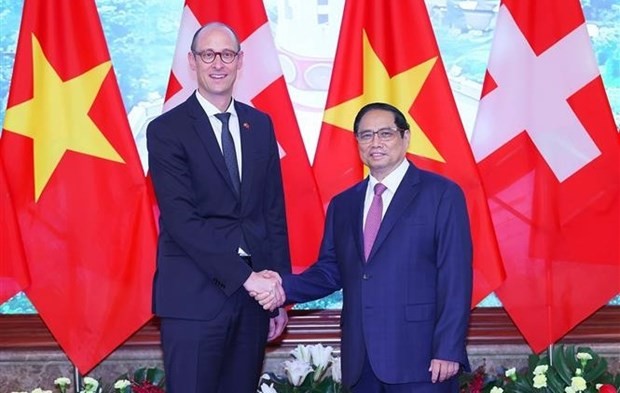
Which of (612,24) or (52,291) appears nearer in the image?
(52,291)

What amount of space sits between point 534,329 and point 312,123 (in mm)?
1458

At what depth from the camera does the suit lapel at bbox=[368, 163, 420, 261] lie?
3123 mm

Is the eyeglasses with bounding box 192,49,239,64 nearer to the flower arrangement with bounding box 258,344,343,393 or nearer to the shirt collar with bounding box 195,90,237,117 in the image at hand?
the shirt collar with bounding box 195,90,237,117

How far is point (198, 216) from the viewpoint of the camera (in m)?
3.19

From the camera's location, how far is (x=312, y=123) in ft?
15.3

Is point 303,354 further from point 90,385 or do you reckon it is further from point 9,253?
point 9,253

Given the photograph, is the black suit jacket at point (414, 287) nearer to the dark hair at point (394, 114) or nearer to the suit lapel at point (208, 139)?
the dark hair at point (394, 114)

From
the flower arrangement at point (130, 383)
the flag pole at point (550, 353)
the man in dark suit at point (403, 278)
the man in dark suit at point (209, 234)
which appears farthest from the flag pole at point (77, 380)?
the flag pole at point (550, 353)

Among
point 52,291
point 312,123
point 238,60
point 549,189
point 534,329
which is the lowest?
point 534,329

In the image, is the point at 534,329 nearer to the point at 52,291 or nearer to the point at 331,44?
the point at 331,44

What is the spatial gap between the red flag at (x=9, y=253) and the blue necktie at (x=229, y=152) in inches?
53.4

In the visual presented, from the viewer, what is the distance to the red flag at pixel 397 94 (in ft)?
14.1

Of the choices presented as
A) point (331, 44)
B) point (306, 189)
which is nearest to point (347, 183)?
point (306, 189)

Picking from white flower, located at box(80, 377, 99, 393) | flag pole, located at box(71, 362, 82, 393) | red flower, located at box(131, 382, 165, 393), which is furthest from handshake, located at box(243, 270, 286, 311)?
flag pole, located at box(71, 362, 82, 393)
